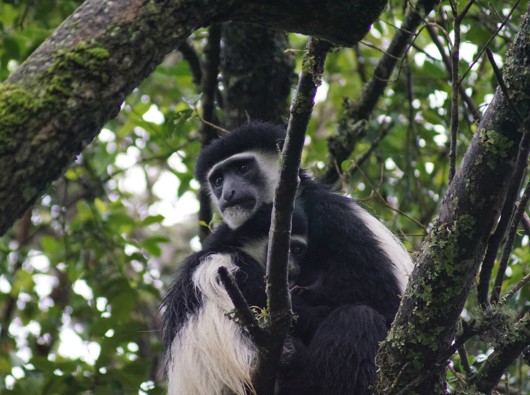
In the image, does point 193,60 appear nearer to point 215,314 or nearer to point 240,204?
point 240,204

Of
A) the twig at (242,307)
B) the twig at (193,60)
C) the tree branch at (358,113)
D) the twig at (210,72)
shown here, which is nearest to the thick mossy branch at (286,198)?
the twig at (242,307)

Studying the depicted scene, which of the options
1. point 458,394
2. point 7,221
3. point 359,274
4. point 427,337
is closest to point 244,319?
point 427,337

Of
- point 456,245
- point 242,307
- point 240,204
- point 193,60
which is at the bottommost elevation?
point 456,245

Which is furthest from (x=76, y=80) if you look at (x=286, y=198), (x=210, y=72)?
(x=210, y=72)

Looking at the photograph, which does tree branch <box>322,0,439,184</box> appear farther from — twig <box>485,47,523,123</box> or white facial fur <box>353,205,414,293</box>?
twig <box>485,47,523,123</box>

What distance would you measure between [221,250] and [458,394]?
4.24 ft

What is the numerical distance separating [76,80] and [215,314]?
1573mm

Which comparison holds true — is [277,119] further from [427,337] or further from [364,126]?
[427,337]

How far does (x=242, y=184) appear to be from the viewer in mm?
3332

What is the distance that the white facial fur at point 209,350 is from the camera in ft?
8.98

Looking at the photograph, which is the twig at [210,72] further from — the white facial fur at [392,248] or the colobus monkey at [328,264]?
the white facial fur at [392,248]

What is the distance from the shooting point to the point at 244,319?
198 centimetres

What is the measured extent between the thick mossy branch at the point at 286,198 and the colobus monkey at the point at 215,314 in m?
0.55

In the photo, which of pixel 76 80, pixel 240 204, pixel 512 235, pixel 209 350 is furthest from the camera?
pixel 240 204
